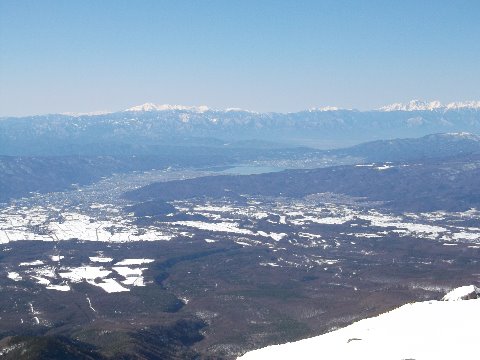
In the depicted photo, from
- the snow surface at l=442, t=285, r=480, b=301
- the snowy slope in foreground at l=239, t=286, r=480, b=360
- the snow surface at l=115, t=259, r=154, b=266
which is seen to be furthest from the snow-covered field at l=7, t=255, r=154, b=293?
the snowy slope in foreground at l=239, t=286, r=480, b=360

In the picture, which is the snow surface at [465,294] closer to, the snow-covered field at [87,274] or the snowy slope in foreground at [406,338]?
the snowy slope in foreground at [406,338]

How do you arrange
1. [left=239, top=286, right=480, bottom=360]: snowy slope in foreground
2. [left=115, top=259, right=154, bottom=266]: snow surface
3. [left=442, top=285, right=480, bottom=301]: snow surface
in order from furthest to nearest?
[left=115, top=259, right=154, bottom=266]: snow surface
[left=442, top=285, right=480, bottom=301]: snow surface
[left=239, top=286, right=480, bottom=360]: snowy slope in foreground

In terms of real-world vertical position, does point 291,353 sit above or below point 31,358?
above

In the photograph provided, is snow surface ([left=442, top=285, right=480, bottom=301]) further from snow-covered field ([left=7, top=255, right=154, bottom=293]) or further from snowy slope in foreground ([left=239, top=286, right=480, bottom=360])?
snow-covered field ([left=7, top=255, right=154, bottom=293])

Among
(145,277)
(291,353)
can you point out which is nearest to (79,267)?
(145,277)

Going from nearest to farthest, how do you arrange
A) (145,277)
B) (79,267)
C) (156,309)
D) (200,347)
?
(200,347) < (156,309) < (145,277) < (79,267)

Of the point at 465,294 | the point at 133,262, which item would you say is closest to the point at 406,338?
the point at 465,294

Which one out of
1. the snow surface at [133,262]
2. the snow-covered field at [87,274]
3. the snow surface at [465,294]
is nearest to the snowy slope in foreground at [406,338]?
the snow surface at [465,294]

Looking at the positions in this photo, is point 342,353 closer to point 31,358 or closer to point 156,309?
point 31,358
